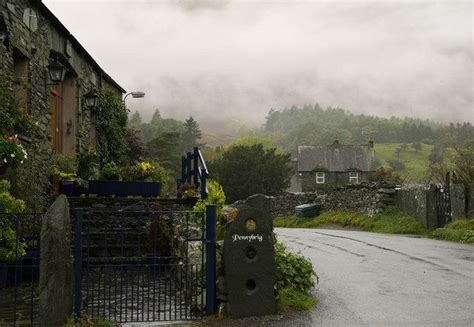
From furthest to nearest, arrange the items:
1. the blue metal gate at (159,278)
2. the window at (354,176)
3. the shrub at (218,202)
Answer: the window at (354,176)
the shrub at (218,202)
the blue metal gate at (159,278)

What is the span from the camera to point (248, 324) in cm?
658

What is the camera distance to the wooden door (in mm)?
14445

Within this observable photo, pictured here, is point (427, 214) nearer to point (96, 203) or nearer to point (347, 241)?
point (347, 241)

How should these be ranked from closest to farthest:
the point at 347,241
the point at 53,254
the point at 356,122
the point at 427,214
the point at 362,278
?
the point at 53,254 < the point at 362,278 < the point at 347,241 < the point at 427,214 < the point at 356,122

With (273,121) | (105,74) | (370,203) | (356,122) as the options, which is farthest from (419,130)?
(105,74)

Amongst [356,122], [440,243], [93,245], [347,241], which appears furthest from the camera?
[356,122]

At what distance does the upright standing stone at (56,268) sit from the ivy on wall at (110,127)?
12.4m

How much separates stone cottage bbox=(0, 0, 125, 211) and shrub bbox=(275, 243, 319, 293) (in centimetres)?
533

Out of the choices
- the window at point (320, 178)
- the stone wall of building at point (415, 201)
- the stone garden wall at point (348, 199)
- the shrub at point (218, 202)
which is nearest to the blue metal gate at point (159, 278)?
the shrub at point (218, 202)

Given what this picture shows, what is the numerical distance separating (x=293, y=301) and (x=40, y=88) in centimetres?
821

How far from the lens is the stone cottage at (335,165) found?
60.9 m

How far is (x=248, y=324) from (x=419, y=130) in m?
137

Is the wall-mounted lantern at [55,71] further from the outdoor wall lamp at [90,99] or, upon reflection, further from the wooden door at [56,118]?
the outdoor wall lamp at [90,99]

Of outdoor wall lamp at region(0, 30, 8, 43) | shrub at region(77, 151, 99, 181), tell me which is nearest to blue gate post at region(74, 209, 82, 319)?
outdoor wall lamp at region(0, 30, 8, 43)
